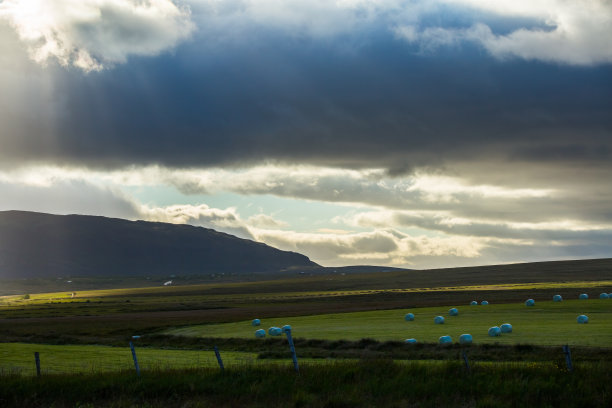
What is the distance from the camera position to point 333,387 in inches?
843

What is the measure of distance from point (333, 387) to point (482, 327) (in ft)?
104

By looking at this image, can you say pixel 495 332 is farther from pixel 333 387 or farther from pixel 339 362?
pixel 333 387

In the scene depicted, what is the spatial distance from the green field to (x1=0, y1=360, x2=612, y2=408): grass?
16332 millimetres

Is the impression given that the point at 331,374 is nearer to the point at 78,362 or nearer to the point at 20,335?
the point at 78,362

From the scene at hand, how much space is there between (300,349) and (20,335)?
43.5 m

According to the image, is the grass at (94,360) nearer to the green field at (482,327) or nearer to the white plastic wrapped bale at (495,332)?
the green field at (482,327)

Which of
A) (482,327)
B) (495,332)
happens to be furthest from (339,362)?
(482,327)

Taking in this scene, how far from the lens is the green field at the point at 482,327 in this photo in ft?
133

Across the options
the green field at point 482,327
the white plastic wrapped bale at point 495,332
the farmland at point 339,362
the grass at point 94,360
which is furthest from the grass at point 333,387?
the white plastic wrapped bale at point 495,332

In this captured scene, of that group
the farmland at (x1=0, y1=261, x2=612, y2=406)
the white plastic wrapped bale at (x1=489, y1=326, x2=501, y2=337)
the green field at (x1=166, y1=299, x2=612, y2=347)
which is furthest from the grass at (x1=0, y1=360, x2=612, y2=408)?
the white plastic wrapped bale at (x1=489, y1=326, x2=501, y2=337)

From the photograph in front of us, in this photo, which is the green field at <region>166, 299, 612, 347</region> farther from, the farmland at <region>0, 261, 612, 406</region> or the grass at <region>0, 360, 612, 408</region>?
the grass at <region>0, 360, 612, 408</region>

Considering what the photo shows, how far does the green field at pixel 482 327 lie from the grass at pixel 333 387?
16.3 m

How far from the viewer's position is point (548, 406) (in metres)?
18.6

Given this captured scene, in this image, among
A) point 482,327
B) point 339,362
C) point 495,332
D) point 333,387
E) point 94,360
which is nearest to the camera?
point 333,387
